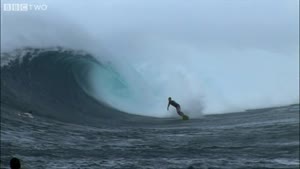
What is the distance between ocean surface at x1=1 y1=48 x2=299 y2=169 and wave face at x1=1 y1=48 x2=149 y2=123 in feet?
0.21

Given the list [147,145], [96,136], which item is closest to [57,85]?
[96,136]

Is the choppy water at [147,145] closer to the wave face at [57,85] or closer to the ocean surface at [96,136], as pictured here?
the ocean surface at [96,136]

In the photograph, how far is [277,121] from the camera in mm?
17766

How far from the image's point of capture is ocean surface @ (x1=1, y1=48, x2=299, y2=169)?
11.6m

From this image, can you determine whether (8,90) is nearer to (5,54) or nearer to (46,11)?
(5,54)

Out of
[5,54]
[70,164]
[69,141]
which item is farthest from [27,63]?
[70,164]

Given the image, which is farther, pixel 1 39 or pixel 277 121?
pixel 1 39

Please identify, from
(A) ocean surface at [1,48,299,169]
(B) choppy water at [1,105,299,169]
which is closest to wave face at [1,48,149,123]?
(A) ocean surface at [1,48,299,169]

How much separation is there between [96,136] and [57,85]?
9873 mm

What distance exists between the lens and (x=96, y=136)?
15969mm

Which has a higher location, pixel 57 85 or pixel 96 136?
pixel 57 85

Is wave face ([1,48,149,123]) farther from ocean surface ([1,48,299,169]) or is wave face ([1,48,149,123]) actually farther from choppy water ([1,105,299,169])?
choppy water ([1,105,299,169])

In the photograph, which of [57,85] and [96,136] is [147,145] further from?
[57,85]

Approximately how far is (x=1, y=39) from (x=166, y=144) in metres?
17.3
